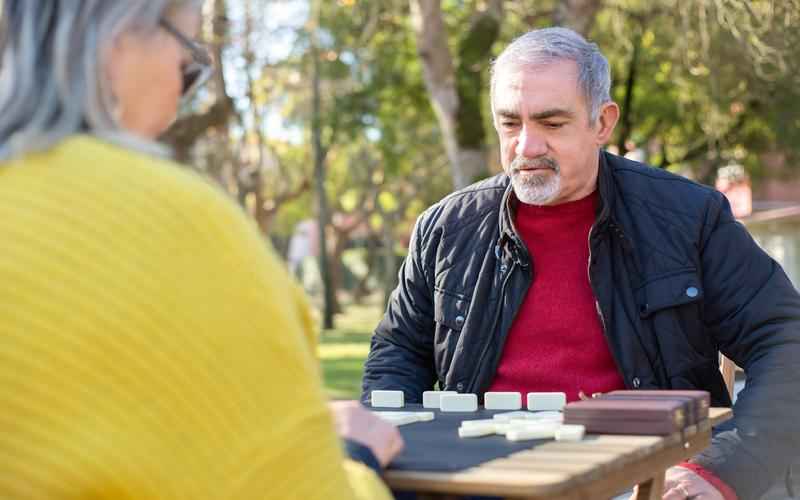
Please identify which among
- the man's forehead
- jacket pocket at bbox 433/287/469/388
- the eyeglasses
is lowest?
jacket pocket at bbox 433/287/469/388

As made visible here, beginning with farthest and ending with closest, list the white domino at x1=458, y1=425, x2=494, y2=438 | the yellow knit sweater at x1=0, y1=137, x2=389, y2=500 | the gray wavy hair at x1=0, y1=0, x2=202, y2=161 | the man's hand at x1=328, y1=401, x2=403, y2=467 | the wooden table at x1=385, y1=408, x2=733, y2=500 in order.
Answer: the white domino at x1=458, y1=425, x2=494, y2=438 < the man's hand at x1=328, y1=401, x2=403, y2=467 < the wooden table at x1=385, y1=408, x2=733, y2=500 < the gray wavy hair at x1=0, y1=0, x2=202, y2=161 < the yellow knit sweater at x1=0, y1=137, x2=389, y2=500

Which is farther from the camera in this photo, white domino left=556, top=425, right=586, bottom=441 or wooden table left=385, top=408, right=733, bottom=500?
white domino left=556, top=425, right=586, bottom=441

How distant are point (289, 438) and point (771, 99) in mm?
18437

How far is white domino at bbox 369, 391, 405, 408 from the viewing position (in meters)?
3.03

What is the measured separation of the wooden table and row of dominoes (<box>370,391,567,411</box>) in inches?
19.3

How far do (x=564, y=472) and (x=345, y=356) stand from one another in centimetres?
2086

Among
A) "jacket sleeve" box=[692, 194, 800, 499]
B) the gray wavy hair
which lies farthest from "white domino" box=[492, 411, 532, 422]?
the gray wavy hair

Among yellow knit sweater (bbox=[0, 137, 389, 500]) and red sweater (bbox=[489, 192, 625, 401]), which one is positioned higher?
yellow knit sweater (bbox=[0, 137, 389, 500])

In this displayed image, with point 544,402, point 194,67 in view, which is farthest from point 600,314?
point 194,67

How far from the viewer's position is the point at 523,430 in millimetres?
2273

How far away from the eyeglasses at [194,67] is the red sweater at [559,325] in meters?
1.79

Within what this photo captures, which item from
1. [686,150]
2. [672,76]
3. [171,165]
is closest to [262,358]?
[171,165]

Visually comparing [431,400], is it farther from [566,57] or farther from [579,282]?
[566,57]

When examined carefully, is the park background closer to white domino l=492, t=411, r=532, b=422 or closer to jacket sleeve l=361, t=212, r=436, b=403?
jacket sleeve l=361, t=212, r=436, b=403
